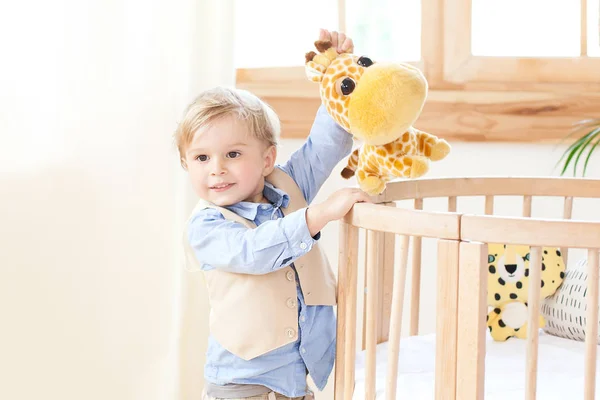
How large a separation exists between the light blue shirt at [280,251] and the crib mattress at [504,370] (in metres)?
0.09

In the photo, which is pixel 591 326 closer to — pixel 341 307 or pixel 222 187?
pixel 341 307

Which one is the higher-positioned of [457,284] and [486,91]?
[486,91]

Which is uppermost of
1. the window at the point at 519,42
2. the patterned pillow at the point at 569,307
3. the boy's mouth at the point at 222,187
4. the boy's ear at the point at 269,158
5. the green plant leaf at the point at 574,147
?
the window at the point at 519,42

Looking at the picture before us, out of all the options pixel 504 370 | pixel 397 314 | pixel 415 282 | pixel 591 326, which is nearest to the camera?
pixel 591 326

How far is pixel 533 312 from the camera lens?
3.00 ft

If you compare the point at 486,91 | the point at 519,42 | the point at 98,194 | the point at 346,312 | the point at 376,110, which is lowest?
the point at 346,312

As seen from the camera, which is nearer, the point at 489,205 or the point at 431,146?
the point at 431,146

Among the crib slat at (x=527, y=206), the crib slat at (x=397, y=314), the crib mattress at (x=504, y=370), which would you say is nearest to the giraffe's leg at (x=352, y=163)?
the crib slat at (x=397, y=314)

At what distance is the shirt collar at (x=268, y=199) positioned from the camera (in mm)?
1219

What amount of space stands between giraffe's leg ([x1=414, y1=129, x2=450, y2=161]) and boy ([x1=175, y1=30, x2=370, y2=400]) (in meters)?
0.17

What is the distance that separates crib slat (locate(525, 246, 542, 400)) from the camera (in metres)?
0.91

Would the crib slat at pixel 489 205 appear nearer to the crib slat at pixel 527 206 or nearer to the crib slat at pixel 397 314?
the crib slat at pixel 527 206

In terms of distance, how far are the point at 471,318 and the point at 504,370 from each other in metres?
0.38

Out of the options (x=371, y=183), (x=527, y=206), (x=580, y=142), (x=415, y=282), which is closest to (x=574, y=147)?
(x=580, y=142)
